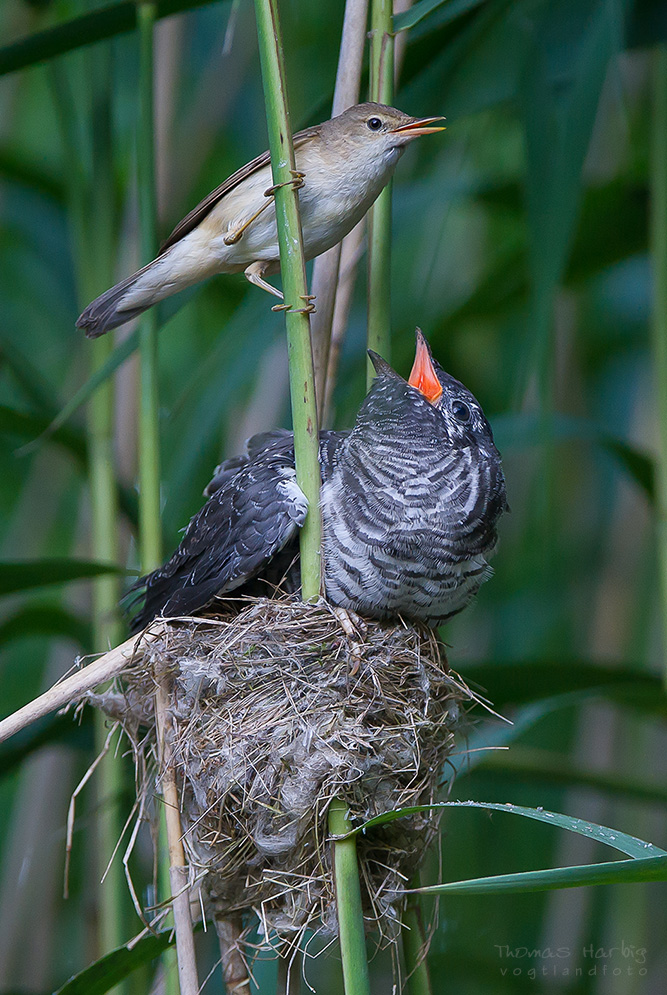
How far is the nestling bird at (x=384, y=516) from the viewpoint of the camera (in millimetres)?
1213

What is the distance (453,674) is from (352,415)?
0.60 meters

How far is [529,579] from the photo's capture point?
253cm

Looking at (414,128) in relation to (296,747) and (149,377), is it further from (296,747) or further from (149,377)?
(296,747)

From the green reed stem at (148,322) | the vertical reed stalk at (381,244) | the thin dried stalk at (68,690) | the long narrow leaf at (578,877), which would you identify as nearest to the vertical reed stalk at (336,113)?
the vertical reed stalk at (381,244)

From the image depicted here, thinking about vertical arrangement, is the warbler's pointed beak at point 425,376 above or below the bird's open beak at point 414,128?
below

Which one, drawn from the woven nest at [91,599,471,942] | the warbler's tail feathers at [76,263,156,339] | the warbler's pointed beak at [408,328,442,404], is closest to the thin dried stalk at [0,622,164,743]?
the woven nest at [91,599,471,942]

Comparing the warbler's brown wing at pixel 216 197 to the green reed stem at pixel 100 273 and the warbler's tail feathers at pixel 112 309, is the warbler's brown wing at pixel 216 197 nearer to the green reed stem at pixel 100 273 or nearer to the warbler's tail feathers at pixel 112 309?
the warbler's tail feathers at pixel 112 309

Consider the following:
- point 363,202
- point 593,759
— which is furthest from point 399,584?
point 593,759

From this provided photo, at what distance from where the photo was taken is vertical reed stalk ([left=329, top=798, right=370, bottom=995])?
866 millimetres

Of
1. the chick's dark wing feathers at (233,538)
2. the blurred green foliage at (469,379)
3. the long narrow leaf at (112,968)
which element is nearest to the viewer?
the long narrow leaf at (112,968)

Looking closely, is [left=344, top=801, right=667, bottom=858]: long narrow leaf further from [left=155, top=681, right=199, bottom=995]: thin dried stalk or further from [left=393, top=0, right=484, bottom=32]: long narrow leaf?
[left=393, top=0, right=484, bottom=32]: long narrow leaf

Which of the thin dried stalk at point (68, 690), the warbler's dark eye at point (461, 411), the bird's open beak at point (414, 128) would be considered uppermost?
the bird's open beak at point (414, 128)

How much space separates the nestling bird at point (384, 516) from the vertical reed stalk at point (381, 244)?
1.6 inches

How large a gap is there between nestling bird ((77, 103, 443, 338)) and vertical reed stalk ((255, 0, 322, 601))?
0.94 feet
